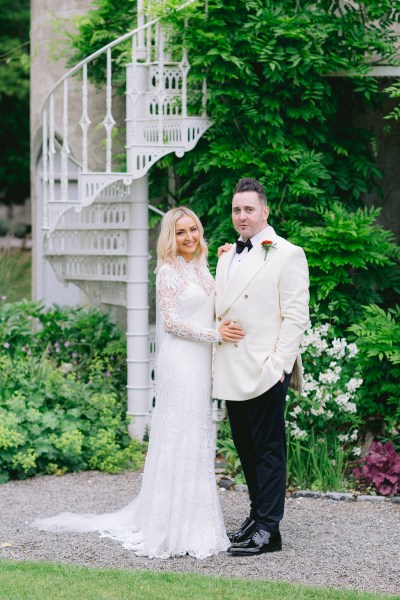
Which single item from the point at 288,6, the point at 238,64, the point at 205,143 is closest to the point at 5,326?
the point at 205,143

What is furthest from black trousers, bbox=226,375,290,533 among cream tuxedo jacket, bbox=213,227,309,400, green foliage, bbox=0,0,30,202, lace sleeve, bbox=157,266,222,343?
green foliage, bbox=0,0,30,202

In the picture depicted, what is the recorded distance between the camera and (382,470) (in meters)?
7.20

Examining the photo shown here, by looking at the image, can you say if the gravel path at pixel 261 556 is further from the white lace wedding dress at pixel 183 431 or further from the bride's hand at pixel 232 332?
the bride's hand at pixel 232 332

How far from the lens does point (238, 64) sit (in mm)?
8164

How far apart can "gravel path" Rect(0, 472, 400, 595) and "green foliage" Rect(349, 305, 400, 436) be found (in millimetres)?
1076

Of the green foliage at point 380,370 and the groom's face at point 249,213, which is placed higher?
the groom's face at point 249,213

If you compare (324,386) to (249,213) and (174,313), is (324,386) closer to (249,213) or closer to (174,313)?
(174,313)

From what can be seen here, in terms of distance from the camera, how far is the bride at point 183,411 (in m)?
5.59

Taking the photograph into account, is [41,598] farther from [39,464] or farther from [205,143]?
[205,143]

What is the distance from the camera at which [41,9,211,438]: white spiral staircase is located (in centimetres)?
Result: 831

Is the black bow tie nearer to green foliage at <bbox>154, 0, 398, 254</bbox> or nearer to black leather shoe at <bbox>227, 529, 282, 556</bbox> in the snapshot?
black leather shoe at <bbox>227, 529, 282, 556</bbox>

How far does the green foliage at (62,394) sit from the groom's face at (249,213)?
9.52 feet

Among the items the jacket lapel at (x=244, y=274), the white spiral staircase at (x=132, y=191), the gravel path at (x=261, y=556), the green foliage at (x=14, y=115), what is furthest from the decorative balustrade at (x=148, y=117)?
the green foliage at (x=14, y=115)

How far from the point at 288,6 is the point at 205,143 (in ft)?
4.52
